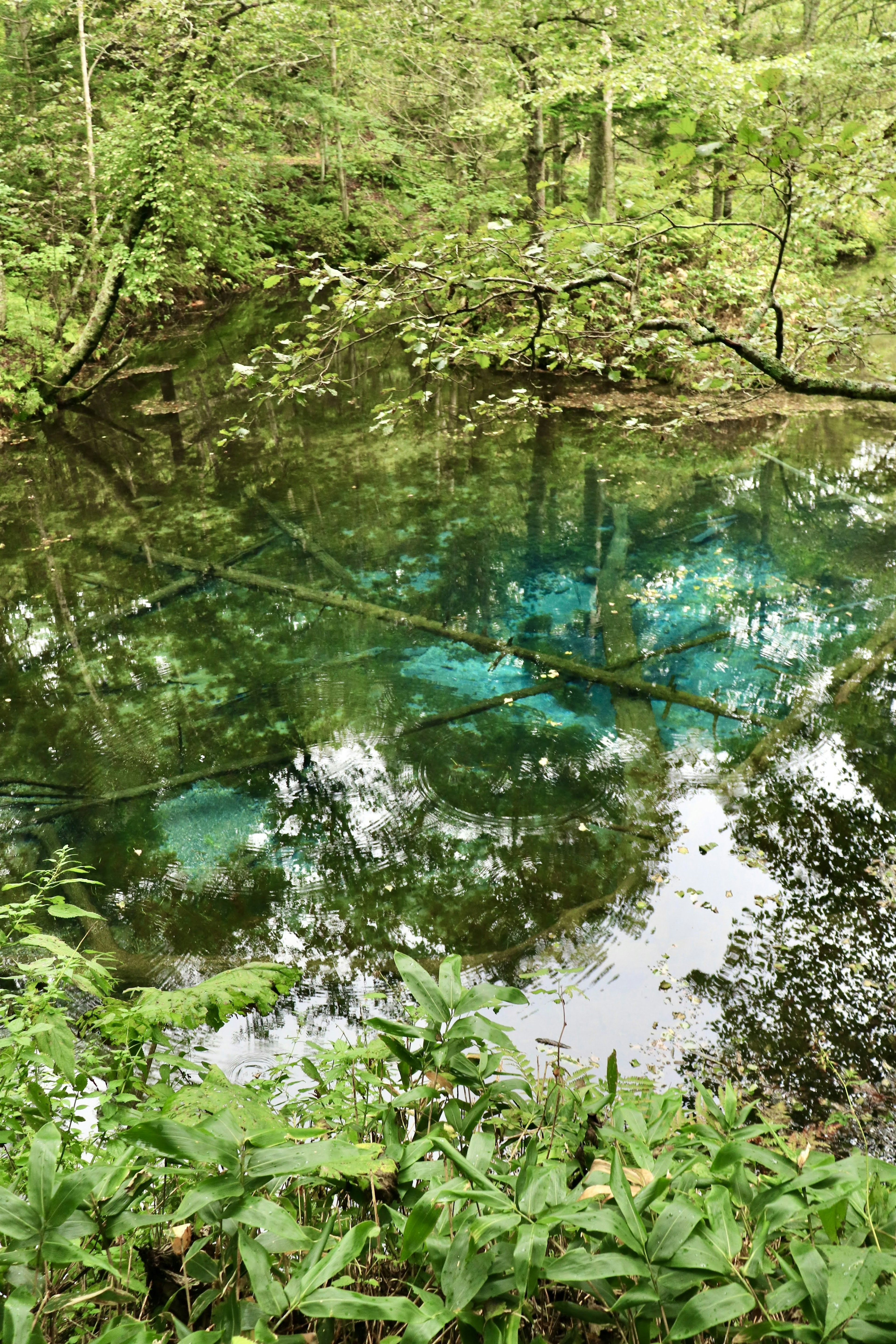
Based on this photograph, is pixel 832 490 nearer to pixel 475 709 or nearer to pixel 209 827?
pixel 475 709

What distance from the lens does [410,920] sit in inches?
186

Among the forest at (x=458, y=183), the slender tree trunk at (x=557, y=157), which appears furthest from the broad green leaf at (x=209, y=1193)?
the slender tree trunk at (x=557, y=157)

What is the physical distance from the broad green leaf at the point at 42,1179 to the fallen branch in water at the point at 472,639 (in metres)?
5.88

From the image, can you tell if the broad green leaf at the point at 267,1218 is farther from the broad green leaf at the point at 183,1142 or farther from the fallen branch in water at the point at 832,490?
the fallen branch in water at the point at 832,490

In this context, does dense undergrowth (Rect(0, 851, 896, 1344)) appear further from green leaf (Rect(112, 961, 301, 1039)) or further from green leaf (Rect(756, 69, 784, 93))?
green leaf (Rect(756, 69, 784, 93))

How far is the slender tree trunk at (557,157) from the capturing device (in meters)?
17.3

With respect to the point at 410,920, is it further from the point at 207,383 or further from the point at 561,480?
the point at 207,383

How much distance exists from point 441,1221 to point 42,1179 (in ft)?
2.08

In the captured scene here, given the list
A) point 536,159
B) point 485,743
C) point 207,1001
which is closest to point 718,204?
point 536,159

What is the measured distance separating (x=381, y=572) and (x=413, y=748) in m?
3.03

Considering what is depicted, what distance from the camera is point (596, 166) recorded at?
45.6 ft

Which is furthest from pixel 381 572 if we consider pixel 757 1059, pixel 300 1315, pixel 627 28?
pixel 627 28

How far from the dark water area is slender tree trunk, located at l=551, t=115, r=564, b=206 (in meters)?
9.77

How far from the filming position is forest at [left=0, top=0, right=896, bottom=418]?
326 centimetres
